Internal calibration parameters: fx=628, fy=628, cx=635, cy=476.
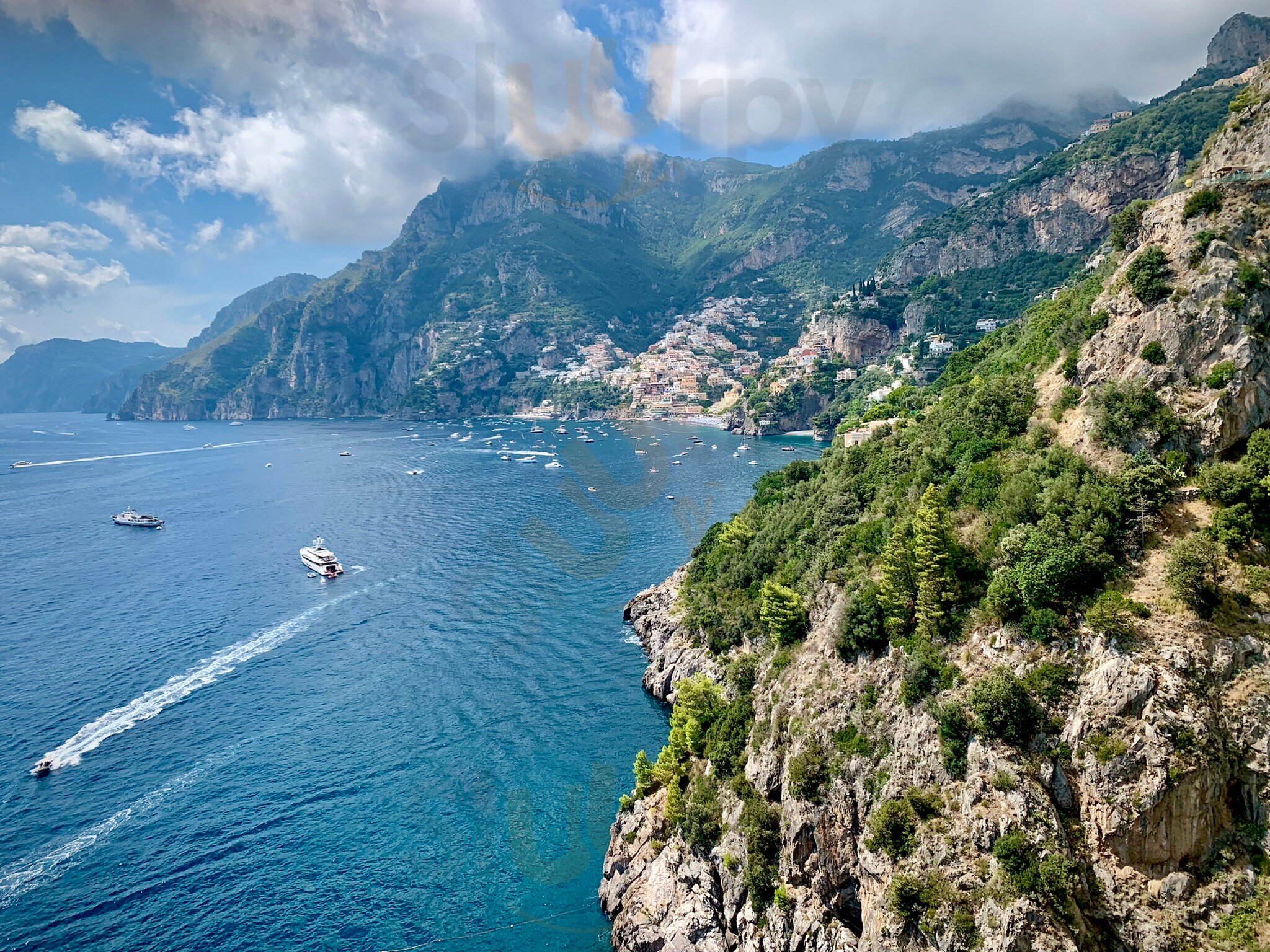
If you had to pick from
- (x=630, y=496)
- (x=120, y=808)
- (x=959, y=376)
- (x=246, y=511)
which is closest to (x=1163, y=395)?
(x=959, y=376)

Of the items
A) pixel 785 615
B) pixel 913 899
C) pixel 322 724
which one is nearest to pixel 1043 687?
pixel 913 899

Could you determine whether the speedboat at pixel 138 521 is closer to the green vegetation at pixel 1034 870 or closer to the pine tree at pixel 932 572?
the pine tree at pixel 932 572

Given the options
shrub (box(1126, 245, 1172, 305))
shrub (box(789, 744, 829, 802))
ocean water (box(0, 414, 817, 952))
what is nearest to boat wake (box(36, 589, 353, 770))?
ocean water (box(0, 414, 817, 952))

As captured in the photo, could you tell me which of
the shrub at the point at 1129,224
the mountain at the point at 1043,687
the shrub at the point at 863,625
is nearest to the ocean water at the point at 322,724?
the mountain at the point at 1043,687

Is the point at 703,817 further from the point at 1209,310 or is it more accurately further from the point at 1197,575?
the point at 1209,310

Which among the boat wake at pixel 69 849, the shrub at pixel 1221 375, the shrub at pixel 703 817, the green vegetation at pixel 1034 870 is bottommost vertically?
the boat wake at pixel 69 849

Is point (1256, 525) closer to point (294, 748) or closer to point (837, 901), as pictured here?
point (837, 901)
